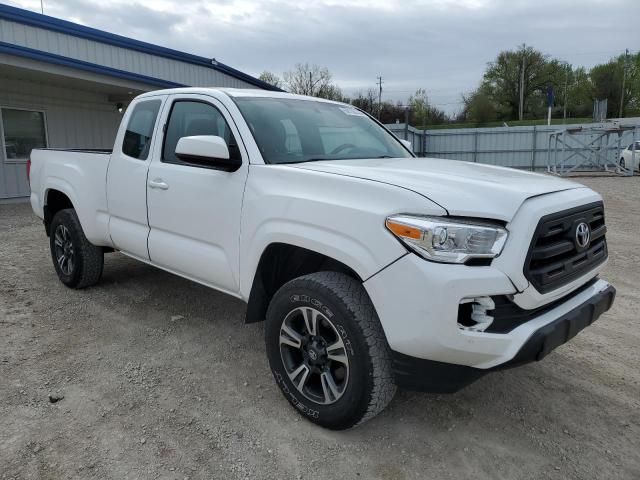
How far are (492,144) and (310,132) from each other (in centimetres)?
2486

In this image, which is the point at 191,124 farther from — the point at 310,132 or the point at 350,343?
the point at 350,343

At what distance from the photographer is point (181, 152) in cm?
312

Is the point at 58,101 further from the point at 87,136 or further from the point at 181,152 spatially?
the point at 181,152

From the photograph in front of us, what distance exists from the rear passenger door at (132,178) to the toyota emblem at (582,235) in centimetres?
301

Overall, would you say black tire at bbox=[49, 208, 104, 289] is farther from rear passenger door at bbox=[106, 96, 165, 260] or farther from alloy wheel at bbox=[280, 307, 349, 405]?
alloy wheel at bbox=[280, 307, 349, 405]

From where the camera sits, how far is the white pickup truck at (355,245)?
7.38 feet

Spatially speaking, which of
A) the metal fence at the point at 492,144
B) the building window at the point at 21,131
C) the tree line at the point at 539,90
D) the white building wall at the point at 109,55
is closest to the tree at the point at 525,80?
the tree line at the point at 539,90

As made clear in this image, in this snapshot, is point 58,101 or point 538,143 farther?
point 538,143

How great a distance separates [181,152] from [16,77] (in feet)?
37.1

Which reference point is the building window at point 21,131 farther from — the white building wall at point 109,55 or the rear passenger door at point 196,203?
the rear passenger door at point 196,203

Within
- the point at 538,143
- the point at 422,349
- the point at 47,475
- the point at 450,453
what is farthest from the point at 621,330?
the point at 538,143

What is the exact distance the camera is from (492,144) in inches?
1037

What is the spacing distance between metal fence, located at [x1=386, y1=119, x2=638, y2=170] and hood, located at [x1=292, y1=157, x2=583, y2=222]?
855 inches

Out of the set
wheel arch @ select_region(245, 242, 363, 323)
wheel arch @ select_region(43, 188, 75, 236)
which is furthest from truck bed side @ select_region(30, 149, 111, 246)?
wheel arch @ select_region(245, 242, 363, 323)
